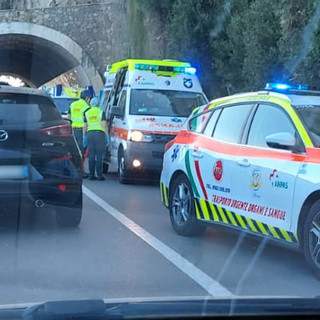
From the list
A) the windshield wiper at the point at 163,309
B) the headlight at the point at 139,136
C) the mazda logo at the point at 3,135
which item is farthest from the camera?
the headlight at the point at 139,136

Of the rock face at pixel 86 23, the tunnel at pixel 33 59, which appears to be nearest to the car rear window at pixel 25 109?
the rock face at pixel 86 23

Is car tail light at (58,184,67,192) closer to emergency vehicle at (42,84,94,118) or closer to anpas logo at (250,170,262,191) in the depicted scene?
anpas logo at (250,170,262,191)

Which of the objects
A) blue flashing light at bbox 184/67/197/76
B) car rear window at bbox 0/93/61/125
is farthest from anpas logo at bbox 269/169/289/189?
blue flashing light at bbox 184/67/197/76

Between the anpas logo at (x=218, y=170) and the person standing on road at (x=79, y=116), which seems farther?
the person standing on road at (x=79, y=116)

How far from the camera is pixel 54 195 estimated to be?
783 cm

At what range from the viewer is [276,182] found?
6293mm

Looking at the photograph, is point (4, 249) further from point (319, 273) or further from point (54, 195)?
point (319, 273)

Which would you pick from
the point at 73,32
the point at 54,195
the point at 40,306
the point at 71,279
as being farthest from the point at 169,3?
the point at 40,306

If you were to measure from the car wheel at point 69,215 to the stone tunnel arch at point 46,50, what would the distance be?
62.3 ft

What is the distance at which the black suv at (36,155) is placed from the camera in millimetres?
7609

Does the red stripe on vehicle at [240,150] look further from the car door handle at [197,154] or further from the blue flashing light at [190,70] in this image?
the blue flashing light at [190,70]

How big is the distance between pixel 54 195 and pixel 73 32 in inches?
818

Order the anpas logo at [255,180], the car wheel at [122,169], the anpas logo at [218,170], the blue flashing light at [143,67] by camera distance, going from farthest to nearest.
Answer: the blue flashing light at [143,67], the car wheel at [122,169], the anpas logo at [218,170], the anpas logo at [255,180]

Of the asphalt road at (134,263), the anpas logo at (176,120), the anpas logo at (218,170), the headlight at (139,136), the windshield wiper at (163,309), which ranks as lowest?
the asphalt road at (134,263)
